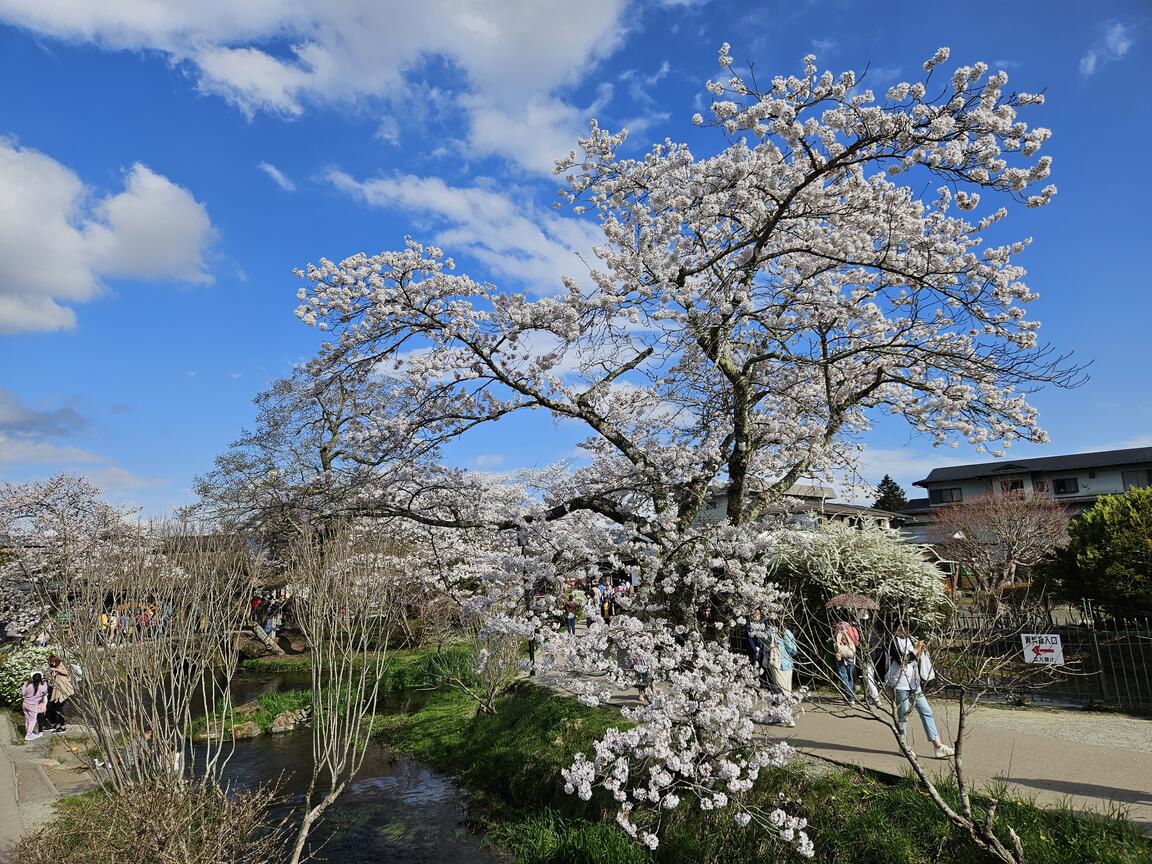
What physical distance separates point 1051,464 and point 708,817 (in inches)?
1639

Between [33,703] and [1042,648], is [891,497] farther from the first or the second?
[33,703]

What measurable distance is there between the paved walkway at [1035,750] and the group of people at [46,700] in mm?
13807

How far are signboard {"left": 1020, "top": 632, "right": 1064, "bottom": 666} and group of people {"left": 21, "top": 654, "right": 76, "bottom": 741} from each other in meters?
16.7

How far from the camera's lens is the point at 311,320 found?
8570mm

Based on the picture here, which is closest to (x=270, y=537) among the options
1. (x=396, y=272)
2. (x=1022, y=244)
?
(x=396, y=272)

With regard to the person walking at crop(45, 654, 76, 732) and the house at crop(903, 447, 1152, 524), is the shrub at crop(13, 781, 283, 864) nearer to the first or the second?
the person walking at crop(45, 654, 76, 732)

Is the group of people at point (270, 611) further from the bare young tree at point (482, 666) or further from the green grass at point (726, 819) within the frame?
the green grass at point (726, 819)

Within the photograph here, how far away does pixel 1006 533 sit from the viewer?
24.2 m

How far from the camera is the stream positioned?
29.6 feet

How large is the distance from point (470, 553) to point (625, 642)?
41.4ft

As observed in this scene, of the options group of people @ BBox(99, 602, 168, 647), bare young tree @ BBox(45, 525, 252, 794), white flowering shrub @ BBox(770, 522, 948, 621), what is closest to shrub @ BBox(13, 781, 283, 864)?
bare young tree @ BBox(45, 525, 252, 794)

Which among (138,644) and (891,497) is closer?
(138,644)

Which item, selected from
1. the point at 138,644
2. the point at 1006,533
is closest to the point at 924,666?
the point at 138,644

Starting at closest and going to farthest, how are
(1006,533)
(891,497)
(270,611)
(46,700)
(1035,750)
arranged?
1. (1035,750)
2. (46,700)
3. (1006,533)
4. (270,611)
5. (891,497)
